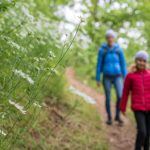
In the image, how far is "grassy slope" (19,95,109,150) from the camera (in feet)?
17.7

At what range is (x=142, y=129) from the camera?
5859mm

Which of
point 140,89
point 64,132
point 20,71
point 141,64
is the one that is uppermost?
point 141,64

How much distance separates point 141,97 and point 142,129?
49 centimetres

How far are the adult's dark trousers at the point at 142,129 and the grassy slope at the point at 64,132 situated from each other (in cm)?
78

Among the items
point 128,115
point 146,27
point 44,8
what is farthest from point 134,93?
point 146,27

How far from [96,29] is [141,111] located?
8191 mm

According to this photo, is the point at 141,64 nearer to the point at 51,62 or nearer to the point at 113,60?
the point at 51,62

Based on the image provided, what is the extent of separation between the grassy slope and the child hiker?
33.5 inches

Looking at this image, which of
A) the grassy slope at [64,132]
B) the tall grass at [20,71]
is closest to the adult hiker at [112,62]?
the grassy slope at [64,132]

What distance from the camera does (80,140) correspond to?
21.2 feet

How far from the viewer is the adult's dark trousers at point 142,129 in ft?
19.3

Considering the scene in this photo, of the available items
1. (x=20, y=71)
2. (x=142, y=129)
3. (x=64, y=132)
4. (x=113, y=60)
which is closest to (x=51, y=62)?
(x=64, y=132)

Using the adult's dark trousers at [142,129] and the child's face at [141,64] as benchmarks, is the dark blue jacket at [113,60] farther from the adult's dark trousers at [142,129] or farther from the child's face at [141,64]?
the adult's dark trousers at [142,129]

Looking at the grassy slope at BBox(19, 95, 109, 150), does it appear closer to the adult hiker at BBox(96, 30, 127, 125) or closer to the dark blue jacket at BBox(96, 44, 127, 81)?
the adult hiker at BBox(96, 30, 127, 125)
